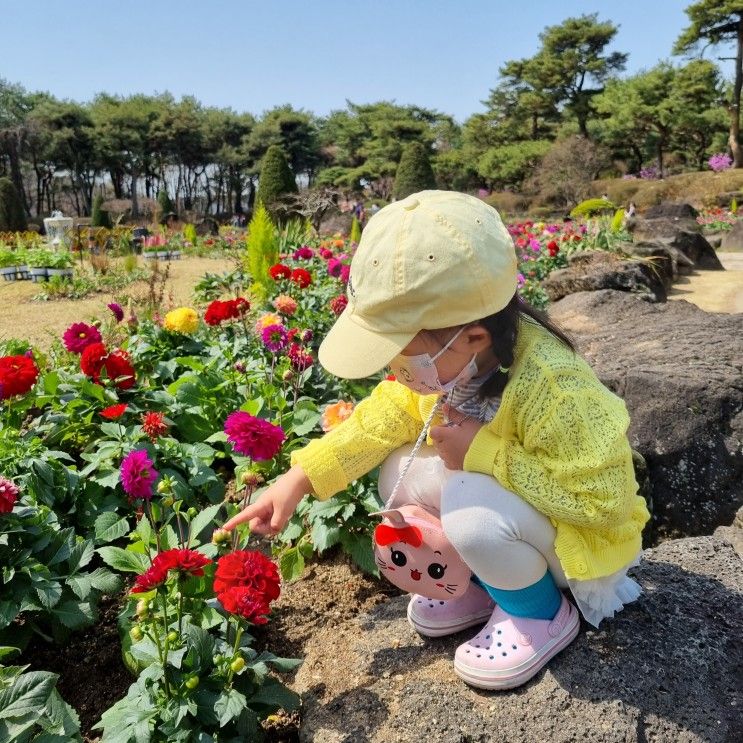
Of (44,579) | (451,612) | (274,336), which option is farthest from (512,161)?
(44,579)

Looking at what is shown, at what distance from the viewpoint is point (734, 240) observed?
44.4 ft

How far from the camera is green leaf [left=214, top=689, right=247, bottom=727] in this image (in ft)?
4.12

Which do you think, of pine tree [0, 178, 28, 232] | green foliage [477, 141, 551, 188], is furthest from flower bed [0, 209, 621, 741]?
green foliage [477, 141, 551, 188]

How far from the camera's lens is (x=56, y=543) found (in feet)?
5.90

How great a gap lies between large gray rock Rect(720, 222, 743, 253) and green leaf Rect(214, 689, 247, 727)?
47.3 feet

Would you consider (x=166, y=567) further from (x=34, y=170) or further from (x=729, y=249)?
(x=34, y=170)

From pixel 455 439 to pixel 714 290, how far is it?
316 inches

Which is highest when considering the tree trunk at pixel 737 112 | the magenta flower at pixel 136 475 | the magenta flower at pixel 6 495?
the tree trunk at pixel 737 112

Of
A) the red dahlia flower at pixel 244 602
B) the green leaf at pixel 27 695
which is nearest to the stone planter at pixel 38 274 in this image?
the green leaf at pixel 27 695

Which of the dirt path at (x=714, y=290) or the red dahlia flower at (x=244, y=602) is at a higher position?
the red dahlia flower at (x=244, y=602)

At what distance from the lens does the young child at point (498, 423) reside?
1.23 m

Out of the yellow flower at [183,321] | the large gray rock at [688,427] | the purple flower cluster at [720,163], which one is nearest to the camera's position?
the large gray rock at [688,427]

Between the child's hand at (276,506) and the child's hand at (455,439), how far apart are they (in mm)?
338

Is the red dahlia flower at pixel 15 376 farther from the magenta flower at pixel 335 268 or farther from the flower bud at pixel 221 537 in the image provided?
the magenta flower at pixel 335 268
